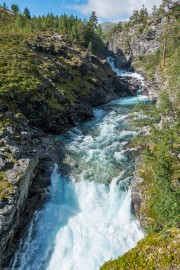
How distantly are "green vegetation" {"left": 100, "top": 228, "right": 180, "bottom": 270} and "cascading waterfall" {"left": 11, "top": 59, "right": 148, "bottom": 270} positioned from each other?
1493cm

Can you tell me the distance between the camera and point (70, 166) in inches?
1336

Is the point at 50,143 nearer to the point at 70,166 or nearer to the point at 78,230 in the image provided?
the point at 70,166

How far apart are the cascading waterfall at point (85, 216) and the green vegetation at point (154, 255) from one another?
14927mm

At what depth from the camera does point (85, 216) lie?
2722cm

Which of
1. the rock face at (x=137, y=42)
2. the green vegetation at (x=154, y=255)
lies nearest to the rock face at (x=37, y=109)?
the green vegetation at (x=154, y=255)

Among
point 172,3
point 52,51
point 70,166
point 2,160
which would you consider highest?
point 172,3

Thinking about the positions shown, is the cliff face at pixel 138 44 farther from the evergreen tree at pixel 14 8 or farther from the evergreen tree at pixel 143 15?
the evergreen tree at pixel 14 8

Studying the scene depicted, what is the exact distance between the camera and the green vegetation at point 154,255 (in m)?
8.38

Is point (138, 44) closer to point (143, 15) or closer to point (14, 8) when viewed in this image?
point (143, 15)

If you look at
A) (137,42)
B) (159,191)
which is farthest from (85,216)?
(137,42)

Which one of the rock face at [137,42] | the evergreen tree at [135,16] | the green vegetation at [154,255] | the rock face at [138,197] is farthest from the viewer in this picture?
the evergreen tree at [135,16]

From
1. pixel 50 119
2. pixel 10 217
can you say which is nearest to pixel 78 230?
pixel 10 217

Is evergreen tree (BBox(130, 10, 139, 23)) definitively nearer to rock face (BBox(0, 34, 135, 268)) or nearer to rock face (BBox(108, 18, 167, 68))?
rock face (BBox(108, 18, 167, 68))

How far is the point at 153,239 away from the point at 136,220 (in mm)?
17370
